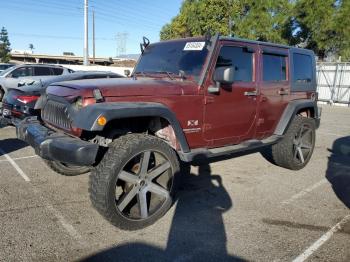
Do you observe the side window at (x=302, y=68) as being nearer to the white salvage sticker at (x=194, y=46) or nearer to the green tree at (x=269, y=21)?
the white salvage sticker at (x=194, y=46)

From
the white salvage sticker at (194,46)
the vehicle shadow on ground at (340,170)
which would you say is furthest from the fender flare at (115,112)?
the vehicle shadow on ground at (340,170)

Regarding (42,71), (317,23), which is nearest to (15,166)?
(42,71)

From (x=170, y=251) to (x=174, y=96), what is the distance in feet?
Answer: 5.52

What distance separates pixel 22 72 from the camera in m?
14.7

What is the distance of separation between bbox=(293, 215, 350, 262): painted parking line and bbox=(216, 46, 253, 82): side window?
2.17 m

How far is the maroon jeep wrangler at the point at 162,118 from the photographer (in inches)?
139

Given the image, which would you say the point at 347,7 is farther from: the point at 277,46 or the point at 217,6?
the point at 277,46

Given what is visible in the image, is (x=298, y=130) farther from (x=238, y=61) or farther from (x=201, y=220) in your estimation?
(x=201, y=220)

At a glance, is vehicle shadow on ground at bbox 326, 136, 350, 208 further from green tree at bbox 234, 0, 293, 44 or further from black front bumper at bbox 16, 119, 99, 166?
green tree at bbox 234, 0, 293, 44

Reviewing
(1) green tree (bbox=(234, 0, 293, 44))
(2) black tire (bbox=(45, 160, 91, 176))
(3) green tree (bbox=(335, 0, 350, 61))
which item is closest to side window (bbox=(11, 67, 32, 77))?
(2) black tire (bbox=(45, 160, 91, 176))

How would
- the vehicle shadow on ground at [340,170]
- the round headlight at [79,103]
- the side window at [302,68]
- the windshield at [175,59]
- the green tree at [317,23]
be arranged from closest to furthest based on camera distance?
the round headlight at [79,103] → the windshield at [175,59] → the vehicle shadow on ground at [340,170] → the side window at [302,68] → the green tree at [317,23]

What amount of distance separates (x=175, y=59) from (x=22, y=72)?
11.9 meters

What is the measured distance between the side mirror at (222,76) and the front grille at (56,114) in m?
1.73

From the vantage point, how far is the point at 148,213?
12.7ft
